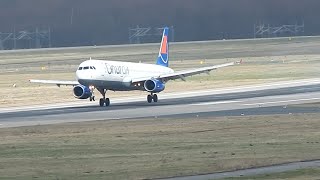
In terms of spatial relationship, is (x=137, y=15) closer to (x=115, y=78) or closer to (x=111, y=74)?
(x=115, y=78)

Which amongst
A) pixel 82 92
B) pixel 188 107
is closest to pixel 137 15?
pixel 82 92

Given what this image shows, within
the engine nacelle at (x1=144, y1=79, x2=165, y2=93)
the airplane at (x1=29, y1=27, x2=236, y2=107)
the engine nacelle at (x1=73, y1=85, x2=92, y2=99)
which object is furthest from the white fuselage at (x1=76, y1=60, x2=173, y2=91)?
the engine nacelle at (x1=144, y1=79, x2=165, y2=93)

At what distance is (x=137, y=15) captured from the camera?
14188 centimetres

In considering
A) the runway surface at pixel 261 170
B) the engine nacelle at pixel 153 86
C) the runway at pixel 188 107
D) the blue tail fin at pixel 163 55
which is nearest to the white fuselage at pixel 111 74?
the engine nacelle at pixel 153 86

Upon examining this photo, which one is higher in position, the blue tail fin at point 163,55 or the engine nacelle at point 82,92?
the blue tail fin at point 163,55

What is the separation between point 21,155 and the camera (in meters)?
42.1

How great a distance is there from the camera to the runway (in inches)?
2537

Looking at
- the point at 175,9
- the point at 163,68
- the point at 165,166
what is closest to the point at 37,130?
the point at 165,166

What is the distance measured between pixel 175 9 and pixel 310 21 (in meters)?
23.7

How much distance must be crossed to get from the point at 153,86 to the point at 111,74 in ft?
10.4

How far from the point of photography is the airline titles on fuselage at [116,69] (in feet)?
265

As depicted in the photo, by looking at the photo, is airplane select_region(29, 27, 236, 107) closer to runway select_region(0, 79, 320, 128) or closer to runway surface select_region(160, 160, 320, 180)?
runway select_region(0, 79, 320, 128)

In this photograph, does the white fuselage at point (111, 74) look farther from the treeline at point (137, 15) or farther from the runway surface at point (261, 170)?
the treeline at point (137, 15)

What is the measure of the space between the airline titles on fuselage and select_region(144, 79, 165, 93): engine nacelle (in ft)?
5.70
